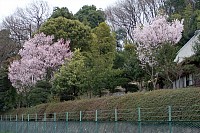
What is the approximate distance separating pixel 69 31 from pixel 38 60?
6.54 m

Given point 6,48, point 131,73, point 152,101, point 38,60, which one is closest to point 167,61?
point 131,73

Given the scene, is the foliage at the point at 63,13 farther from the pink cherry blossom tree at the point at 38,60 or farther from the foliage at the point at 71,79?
the foliage at the point at 71,79

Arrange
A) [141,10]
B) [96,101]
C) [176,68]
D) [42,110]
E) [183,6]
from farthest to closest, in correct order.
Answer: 1. [141,10]
2. [183,6]
3. [42,110]
4. [176,68]
5. [96,101]

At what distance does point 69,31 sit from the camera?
43.2 metres

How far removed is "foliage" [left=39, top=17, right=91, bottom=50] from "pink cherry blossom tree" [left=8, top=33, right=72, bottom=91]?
1.72 metres

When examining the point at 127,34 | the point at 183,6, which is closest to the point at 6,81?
the point at 127,34

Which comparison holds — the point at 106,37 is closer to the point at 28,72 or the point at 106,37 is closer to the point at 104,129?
the point at 28,72

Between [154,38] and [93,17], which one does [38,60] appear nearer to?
[154,38]

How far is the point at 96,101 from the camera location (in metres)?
23.2

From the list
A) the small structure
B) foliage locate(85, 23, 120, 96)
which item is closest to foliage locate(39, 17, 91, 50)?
foliage locate(85, 23, 120, 96)

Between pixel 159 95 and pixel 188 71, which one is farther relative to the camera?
pixel 188 71

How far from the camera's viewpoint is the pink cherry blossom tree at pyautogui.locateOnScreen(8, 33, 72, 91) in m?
38.2

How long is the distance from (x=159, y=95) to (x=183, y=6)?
33783mm

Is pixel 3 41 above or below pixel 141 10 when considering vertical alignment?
below
